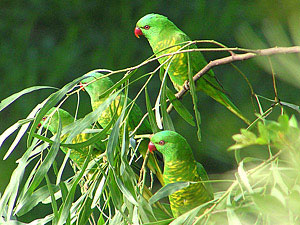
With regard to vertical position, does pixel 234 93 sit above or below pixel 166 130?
below

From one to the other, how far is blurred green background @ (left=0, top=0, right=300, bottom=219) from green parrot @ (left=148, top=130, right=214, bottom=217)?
40.5 inches

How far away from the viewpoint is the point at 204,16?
188 centimetres

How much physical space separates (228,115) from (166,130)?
3.68 ft

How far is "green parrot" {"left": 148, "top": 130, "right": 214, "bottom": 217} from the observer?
32.0 inches

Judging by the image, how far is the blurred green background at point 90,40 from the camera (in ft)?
6.18

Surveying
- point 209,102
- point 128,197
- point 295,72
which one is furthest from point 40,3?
point 295,72

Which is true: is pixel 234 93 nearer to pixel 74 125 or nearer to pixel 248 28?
pixel 248 28

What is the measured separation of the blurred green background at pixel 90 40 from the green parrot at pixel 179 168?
103 centimetres

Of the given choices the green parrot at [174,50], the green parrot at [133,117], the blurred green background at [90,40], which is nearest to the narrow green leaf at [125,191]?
the green parrot at [133,117]

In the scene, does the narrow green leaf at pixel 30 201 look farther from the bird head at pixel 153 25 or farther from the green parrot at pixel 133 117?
the bird head at pixel 153 25

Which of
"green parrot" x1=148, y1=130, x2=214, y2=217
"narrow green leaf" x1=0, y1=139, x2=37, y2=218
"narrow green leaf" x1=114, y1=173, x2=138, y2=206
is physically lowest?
"green parrot" x1=148, y1=130, x2=214, y2=217

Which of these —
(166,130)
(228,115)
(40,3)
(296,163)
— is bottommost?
(228,115)

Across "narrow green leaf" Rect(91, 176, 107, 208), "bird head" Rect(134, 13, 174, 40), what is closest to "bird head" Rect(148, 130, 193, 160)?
"narrow green leaf" Rect(91, 176, 107, 208)

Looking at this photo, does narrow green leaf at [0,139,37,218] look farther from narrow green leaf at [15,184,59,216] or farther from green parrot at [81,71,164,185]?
green parrot at [81,71,164,185]
